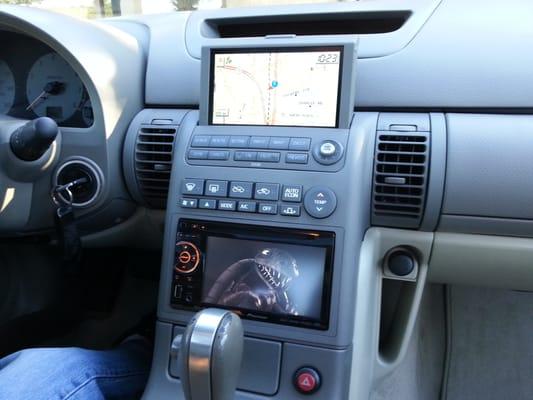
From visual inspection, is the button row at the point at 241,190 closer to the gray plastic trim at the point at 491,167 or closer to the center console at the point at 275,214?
the center console at the point at 275,214

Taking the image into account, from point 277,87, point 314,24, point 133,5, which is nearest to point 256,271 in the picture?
point 277,87

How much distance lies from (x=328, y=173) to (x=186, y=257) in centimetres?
31

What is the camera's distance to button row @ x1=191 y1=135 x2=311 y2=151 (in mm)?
989

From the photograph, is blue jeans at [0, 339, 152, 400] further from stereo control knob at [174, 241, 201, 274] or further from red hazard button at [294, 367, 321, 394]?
red hazard button at [294, 367, 321, 394]

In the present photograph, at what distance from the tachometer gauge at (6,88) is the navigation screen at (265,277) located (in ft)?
2.32

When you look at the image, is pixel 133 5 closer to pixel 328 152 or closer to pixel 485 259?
pixel 328 152

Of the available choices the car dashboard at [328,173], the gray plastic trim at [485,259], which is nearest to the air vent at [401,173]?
the car dashboard at [328,173]

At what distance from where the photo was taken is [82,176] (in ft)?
3.89

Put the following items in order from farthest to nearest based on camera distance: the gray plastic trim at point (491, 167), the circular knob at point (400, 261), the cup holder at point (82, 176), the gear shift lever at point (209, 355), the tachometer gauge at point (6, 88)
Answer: the tachometer gauge at point (6, 88)
the cup holder at point (82, 176)
the circular knob at point (400, 261)
the gray plastic trim at point (491, 167)
the gear shift lever at point (209, 355)

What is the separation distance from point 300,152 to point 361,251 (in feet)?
0.70

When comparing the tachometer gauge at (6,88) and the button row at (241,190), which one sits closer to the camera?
the button row at (241,190)

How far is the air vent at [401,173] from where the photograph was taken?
977mm

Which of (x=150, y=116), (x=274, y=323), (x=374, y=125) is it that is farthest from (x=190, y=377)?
(x=150, y=116)

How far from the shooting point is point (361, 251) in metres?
0.99
